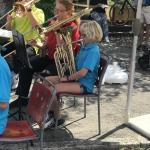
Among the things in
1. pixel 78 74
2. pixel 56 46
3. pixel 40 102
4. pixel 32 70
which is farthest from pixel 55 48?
pixel 40 102

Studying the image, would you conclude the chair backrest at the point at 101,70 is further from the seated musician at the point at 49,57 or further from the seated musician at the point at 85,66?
the seated musician at the point at 49,57

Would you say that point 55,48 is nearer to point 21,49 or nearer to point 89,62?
point 89,62

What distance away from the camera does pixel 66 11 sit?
548cm

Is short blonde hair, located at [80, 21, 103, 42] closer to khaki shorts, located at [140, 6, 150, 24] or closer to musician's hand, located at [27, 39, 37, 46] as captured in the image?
musician's hand, located at [27, 39, 37, 46]

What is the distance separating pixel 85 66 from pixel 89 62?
0.06m

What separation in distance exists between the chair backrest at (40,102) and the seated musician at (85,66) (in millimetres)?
551

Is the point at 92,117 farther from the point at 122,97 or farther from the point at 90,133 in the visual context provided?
the point at 122,97

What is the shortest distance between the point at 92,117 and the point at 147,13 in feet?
11.8

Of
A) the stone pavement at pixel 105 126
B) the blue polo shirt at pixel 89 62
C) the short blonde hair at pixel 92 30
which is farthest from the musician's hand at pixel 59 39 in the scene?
the stone pavement at pixel 105 126

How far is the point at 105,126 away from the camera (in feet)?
17.5

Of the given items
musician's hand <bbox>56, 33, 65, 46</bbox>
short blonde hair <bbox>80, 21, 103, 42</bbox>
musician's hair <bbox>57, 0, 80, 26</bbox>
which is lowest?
musician's hand <bbox>56, 33, 65, 46</bbox>

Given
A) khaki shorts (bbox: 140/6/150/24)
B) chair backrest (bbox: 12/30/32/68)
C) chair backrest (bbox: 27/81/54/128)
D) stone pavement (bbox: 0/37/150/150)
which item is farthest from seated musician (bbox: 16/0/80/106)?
khaki shorts (bbox: 140/6/150/24)

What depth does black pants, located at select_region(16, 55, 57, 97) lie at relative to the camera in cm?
557

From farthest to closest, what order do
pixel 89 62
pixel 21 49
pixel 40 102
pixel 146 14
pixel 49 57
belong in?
1. pixel 146 14
2. pixel 49 57
3. pixel 89 62
4. pixel 21 49
5. pixel 40 102
